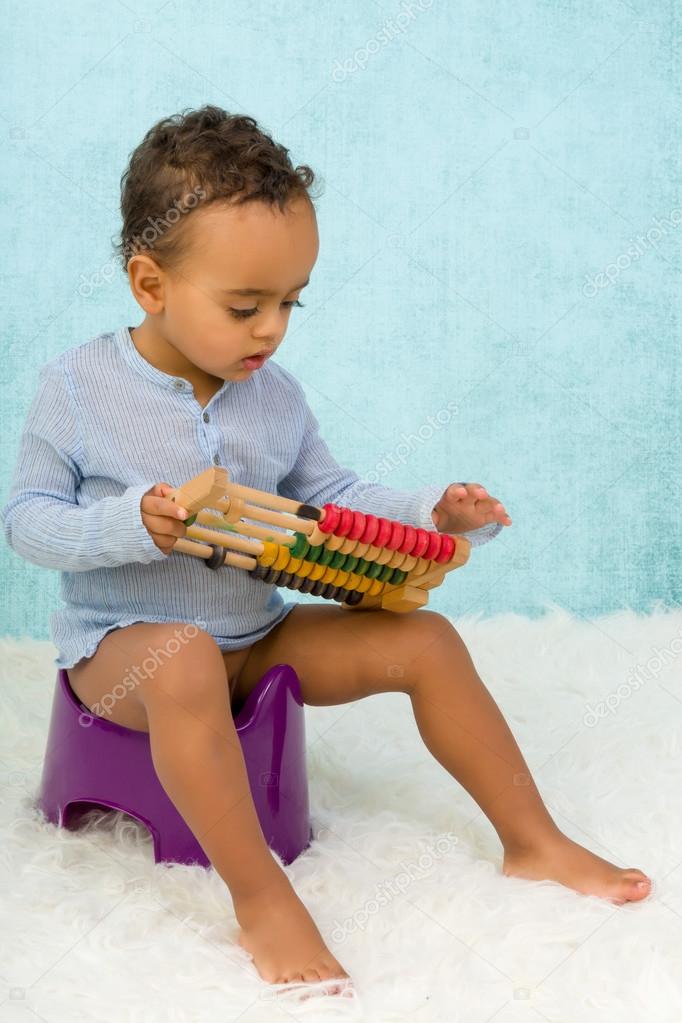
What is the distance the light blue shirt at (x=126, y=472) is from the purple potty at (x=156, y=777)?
0.06 meters

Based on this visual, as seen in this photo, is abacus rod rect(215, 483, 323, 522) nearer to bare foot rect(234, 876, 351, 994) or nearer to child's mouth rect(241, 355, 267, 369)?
child's mouth rect(241, 355, 267, 369)

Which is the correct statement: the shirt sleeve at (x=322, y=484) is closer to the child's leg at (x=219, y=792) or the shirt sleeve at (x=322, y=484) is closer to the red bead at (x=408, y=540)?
the red bead at (x=408, y=540)

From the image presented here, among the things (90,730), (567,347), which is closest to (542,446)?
(567,347)

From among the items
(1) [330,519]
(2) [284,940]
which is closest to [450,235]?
(1) [330,519]

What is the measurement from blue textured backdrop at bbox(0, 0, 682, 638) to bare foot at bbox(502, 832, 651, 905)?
36.5 inches

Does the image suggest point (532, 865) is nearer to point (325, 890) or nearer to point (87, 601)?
point (325, 890)

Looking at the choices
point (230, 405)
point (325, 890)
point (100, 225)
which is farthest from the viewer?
point (100, 225)

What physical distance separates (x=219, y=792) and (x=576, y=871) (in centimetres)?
30

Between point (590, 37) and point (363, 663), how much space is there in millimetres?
1220

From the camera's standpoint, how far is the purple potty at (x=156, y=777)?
1.07m

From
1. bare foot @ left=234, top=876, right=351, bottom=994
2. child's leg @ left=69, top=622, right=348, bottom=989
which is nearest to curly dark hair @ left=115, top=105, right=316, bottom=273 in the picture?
child's leg @ left=69, top=622, right=348, bottom=989

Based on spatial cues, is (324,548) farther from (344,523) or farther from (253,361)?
(253,361)

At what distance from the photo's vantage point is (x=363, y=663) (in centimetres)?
111

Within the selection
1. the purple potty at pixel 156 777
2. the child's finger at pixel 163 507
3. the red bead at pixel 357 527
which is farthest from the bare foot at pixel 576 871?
the child's finger at pixel 163 507
